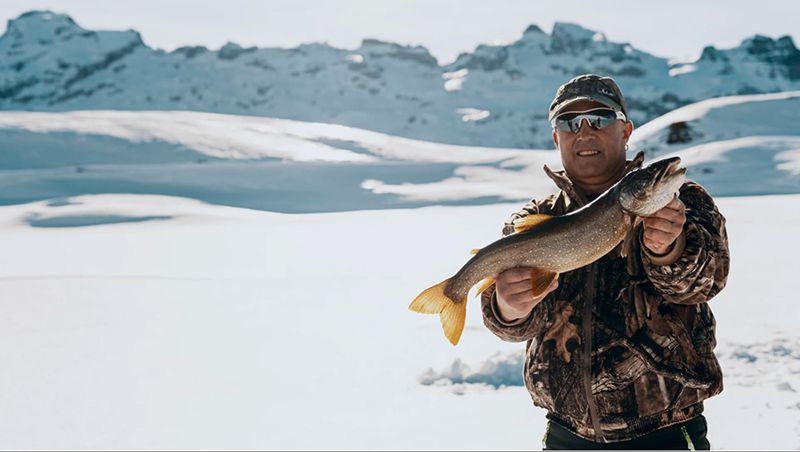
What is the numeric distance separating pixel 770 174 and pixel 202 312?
18663mm

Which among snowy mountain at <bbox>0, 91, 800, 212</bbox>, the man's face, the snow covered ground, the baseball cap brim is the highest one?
snowy mountain at <bbox>0, 91, 800, 212</bbox>

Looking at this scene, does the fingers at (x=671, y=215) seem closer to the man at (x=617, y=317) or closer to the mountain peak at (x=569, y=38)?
the man at (x=617, y=317)

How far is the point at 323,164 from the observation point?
27281 mm

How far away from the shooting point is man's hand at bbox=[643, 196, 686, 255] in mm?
1857

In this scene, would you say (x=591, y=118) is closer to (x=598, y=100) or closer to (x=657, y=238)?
(x=598, y=100)

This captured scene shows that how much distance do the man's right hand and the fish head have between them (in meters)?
0.33

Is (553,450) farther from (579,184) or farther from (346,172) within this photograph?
(346,172)

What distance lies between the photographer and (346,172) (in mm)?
25906

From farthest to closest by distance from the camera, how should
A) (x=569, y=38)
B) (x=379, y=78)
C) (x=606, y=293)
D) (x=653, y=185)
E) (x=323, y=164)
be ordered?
(x=569, y=38) → (x=379, y=78) → (x=323, y=164) → (x=606, y=293) → (x=653, y=185)

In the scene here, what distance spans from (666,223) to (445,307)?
0.72 m

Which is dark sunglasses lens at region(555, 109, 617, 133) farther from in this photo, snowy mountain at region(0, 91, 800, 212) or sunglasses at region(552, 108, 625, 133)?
snowy mountain at region(0, 91, 800, 212)

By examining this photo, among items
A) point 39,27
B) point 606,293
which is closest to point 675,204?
point 606,293

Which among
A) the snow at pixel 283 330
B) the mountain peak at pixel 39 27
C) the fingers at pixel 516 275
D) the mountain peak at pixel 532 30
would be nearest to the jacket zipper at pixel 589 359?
the fingers at pixel 516 275

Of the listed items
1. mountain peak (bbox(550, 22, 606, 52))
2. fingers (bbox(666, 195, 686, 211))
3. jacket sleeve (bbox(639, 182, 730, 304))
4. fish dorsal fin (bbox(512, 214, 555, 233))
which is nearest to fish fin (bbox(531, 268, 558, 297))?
fish dorsal fin (bbox(512, 214, 555, 233))
